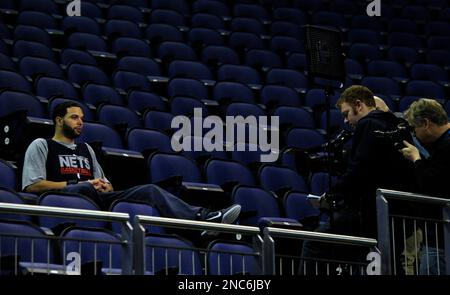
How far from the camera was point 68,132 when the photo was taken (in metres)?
4.11

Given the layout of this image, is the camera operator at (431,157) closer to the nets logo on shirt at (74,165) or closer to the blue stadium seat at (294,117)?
the nets logo on shirt at (74,165)

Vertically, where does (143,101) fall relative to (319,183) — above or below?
above

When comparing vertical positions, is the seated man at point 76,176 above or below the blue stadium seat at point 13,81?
below

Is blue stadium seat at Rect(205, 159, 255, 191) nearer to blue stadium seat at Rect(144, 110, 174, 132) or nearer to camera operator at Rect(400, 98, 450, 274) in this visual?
Answer: blue stadium seat at Rect(144, 110, 174, 132)

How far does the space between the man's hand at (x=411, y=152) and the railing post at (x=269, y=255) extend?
0.56 m

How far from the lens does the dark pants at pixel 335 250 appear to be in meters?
3.30

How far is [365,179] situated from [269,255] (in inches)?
21.7

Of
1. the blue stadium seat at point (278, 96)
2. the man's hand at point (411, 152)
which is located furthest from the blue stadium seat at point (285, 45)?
the man's hand at point (411, 152)

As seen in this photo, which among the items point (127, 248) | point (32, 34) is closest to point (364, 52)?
point (32, 34)

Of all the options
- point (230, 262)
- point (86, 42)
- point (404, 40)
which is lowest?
point (230, 262)

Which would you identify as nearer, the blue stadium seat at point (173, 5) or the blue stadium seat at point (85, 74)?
the blue stadium seat at point (85, 74)

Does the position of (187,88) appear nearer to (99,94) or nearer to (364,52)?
(99,94)
